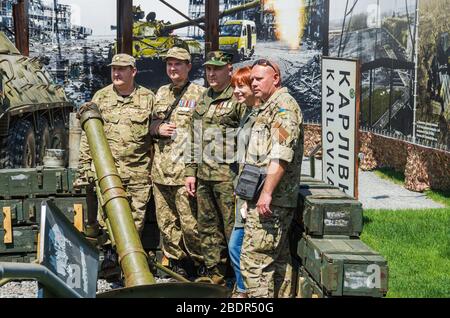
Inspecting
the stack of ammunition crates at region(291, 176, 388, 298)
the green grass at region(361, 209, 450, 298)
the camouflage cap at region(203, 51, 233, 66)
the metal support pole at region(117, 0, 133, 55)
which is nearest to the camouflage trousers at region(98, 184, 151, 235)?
the camouflage cap at region(203, 51, 233, 66)

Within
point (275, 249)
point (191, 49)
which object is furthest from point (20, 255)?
point (191, 49)

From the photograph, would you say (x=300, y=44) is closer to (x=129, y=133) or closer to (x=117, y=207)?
(x=129, y=133)

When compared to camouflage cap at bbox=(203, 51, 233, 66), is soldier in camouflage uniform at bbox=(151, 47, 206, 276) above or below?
below

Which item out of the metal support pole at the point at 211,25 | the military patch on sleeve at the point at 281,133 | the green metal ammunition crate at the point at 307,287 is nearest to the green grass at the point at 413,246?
the green metal ammunition crate at the point at 307,287

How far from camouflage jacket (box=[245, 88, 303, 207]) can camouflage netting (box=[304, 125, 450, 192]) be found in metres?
5.73

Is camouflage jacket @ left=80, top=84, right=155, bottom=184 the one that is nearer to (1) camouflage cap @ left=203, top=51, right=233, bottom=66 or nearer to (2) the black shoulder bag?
(2) the black shoulder bag

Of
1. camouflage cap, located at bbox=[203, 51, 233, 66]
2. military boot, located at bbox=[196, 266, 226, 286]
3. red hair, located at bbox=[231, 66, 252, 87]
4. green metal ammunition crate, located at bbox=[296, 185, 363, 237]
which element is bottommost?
military boot, located at bbox=[196, 266, 226, 286]

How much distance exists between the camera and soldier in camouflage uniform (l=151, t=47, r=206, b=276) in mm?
5828

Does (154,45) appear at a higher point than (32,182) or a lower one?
higher

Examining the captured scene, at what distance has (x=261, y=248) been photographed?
4602 mm

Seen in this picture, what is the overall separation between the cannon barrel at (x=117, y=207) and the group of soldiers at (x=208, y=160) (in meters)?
0.67

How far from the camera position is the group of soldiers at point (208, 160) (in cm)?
462

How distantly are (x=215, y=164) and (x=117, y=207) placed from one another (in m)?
1.09

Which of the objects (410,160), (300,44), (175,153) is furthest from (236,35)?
(175,153)
